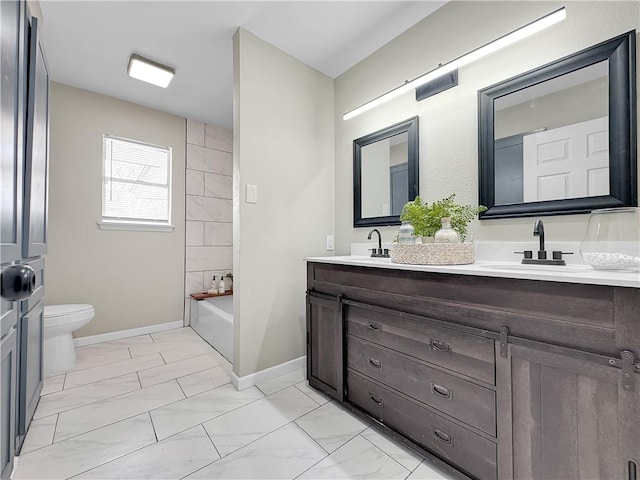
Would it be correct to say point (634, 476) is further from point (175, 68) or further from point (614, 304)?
point (175, 68)

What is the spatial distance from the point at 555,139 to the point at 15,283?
201cm

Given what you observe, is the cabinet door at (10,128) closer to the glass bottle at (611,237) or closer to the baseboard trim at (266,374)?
the baseboard trim at (266,374)

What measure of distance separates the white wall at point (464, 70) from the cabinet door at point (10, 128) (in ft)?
6.38

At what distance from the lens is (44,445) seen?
4.52ft

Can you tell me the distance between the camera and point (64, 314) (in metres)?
2.20

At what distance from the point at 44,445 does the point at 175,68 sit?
2.69 meters

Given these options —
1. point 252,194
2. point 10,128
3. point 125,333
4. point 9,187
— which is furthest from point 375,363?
point 125,333

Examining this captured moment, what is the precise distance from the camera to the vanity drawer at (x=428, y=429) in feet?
3.57

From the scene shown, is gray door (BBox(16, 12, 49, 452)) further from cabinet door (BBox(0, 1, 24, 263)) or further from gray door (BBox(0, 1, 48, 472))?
cabinet door (BBox(0, 1, 24, 263))

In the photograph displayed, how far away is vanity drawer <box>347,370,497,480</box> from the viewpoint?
1088mm

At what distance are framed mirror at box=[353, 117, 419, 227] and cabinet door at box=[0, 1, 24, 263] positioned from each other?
1920 mm

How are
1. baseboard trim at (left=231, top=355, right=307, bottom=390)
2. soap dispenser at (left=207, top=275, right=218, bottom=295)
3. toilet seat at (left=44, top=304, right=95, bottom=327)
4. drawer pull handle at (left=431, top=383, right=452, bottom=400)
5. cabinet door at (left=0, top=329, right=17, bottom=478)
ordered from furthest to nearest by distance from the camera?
soap dispenser at (left=207, top=275, right=218, bottom=295) < toilet seat at (left=44, top=304, right=95, bottom=327) < baseboard trim at (left=231, top=355, right=307, bottom=390) < drawer pull handle at (left=431, top=383, right=452, bottom=400) < cabinet door at (left=0, top=329, right=17, bottom=478)

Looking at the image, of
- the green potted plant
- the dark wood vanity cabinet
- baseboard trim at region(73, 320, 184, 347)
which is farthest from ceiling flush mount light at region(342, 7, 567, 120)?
baseboard trim at region(73, 320, 184, 347)

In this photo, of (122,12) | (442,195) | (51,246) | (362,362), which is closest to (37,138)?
(122,12)
